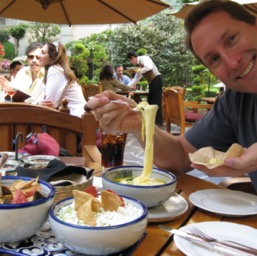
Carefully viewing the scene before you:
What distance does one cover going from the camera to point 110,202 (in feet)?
2.47

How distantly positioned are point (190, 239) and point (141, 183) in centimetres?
28

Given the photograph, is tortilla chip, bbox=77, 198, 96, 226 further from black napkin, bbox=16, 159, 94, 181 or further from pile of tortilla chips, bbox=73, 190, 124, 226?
black napkin, bbox=16, 159, 94, 181

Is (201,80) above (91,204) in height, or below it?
below

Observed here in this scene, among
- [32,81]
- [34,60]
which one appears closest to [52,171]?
[32,81]

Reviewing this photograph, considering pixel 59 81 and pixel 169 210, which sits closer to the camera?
pixel 169 210

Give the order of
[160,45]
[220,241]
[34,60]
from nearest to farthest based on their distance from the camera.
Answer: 1. [220,241]
2. [34,60]
3. [160,45]

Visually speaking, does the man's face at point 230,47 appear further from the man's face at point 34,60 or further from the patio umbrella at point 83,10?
the man's face at point 34,60

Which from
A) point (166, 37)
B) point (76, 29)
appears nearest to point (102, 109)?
point (166, 37)

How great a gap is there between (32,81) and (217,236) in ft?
12.0

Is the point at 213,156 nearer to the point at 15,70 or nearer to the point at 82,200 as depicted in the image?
the point at 82,200

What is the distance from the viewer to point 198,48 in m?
1.52

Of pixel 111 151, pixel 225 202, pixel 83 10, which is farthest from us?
pixel 83 10

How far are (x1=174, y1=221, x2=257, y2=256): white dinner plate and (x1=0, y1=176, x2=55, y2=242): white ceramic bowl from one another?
286mm

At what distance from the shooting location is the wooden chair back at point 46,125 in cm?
192
